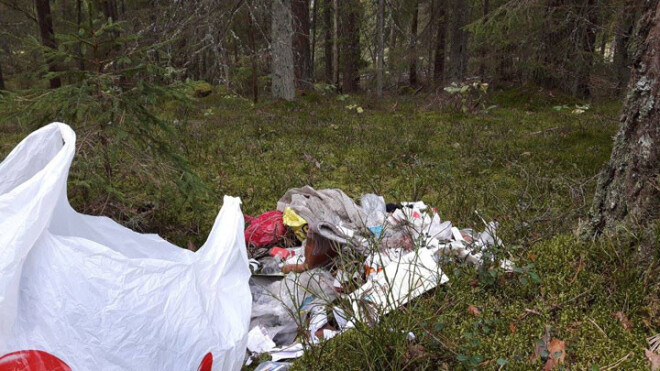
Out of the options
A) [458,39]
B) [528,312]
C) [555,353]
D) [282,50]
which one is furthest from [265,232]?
[458,39]

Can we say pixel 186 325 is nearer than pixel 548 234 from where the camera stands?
Yes

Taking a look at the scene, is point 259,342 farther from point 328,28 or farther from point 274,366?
point 328,28

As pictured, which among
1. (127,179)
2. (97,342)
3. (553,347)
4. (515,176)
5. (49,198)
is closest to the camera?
(97,342)

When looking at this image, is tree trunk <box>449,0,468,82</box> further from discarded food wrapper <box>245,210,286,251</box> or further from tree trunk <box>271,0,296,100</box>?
discarded food wrapper <box>245,210,286,251</box>

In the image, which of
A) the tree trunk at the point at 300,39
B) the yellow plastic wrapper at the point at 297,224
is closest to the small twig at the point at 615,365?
the yellow plastic wrapper at the point at 297,224

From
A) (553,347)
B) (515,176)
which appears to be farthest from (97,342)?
(515,176)

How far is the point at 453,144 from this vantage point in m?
6.87

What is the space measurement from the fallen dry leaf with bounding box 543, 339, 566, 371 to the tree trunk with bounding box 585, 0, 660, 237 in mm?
809

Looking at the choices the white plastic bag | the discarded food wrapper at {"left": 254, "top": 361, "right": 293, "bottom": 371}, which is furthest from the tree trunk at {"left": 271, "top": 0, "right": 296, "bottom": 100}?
the discarded food wrapper at {"left": 254, "top": 361, "right": 293, "bottom": 371}

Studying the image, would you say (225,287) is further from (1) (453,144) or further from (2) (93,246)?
(1) (453,144)

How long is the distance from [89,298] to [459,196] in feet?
11.5

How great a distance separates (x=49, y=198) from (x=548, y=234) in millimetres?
2726

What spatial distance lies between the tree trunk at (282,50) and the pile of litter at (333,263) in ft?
21.1

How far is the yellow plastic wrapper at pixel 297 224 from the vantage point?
143 inches
